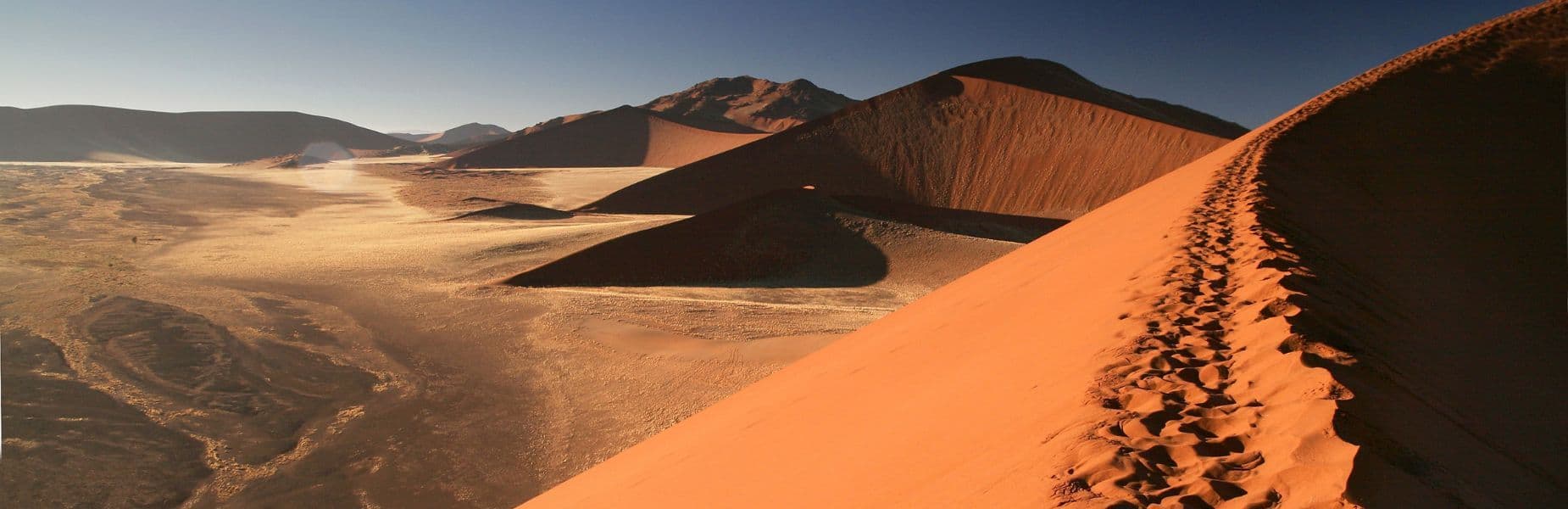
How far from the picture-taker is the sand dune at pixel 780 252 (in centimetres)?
1571

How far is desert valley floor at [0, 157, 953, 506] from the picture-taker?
7.12 metres

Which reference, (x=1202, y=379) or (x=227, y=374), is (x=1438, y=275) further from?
(x=227, y=374)

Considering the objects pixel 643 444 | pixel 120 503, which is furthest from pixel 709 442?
pixel 120 503

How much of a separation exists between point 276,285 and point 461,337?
18.8ft

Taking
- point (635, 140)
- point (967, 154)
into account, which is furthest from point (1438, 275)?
point (635, 140)

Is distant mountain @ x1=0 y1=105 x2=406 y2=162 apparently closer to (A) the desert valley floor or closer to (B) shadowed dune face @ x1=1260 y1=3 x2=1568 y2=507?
(A) the desert valley floor

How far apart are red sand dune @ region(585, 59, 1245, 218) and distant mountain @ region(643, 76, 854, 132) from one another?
43859 mm

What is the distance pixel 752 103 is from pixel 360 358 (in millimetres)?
85194

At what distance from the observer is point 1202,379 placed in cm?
321

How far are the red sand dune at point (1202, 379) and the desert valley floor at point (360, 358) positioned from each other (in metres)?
2.51

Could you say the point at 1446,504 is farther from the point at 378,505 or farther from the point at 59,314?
the point at 59,314

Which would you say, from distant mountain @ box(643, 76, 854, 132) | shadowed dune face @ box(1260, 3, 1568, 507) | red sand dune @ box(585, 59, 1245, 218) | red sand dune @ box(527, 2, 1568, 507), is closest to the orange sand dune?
distant mountain @ box(643, 76, 854, 132)

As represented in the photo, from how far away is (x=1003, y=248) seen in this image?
57.2 ft

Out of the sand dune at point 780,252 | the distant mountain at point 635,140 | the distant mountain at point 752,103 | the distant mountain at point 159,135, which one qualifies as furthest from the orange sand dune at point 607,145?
the sand dune at point 780,252
